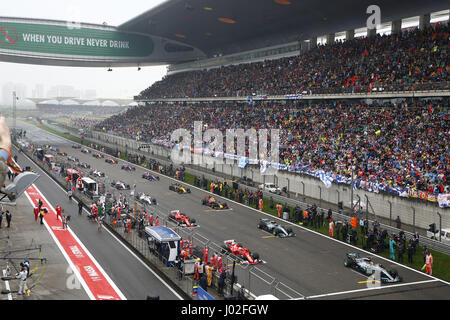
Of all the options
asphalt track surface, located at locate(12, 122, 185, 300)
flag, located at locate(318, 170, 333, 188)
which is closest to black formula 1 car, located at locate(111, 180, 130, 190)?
asphalt track surface, located at locate(12, 122, 185, 300)

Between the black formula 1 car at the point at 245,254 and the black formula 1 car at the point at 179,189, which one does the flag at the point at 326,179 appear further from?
the black formula 1 car at the point at 179,189

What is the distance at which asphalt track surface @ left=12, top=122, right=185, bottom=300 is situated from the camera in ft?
55.0

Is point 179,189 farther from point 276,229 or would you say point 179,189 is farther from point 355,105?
point 355,105


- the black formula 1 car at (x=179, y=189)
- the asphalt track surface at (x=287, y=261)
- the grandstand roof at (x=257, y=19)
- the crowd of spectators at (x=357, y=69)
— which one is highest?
the grandstand roof at (x=257, y=19)

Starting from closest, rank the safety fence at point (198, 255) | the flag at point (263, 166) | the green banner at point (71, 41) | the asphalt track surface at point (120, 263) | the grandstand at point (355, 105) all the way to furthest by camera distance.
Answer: the safety fence at point (198, 255) < the asphalt track surface at point (120, 263) < the grandstand at point (355, 105) < the flag at point (263, 166) < the green banner at point (71, 41)

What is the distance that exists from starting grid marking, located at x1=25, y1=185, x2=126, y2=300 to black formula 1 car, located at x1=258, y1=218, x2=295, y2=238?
10.1 m

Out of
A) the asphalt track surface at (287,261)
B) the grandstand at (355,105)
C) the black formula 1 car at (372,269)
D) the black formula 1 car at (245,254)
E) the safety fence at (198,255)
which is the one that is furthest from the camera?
the grandstand at (355,105)

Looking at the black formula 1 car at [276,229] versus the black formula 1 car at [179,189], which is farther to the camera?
the black formula 1 car at [179,189]

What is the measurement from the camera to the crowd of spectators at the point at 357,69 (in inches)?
1373

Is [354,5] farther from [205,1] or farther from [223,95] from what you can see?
[223,95]

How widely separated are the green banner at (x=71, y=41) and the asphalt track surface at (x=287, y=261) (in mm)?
47763

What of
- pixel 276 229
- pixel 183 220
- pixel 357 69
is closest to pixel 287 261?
pixel 276 229

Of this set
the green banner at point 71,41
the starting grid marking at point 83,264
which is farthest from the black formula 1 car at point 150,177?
the green banner at point 71,41

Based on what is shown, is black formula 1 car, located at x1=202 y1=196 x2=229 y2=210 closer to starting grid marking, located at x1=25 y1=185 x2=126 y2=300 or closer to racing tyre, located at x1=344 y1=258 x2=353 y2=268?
starting grid marking, located at x1=25 y1=185 x2=126 y2=300
